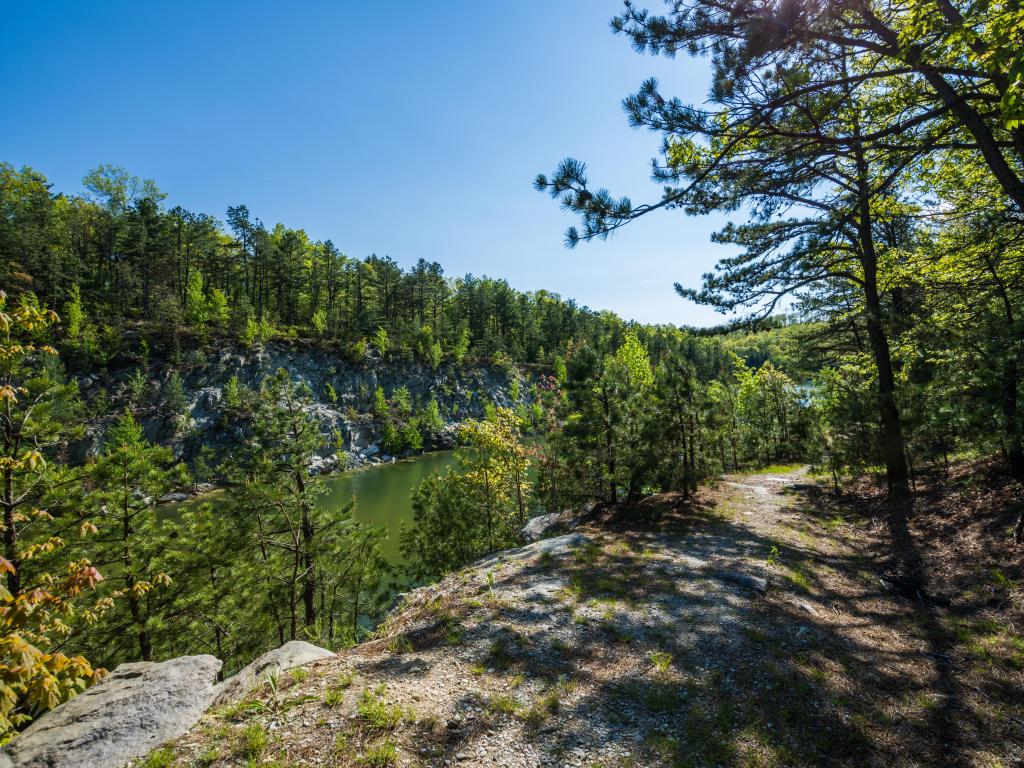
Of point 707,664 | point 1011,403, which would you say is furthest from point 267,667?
point 1011,403

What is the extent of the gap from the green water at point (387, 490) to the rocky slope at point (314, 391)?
3334mm

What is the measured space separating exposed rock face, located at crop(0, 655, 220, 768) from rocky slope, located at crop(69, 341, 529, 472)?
26239mm

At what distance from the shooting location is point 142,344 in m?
44.2

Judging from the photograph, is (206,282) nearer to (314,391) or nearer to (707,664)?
(314,391)

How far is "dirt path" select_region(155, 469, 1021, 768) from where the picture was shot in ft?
11.0

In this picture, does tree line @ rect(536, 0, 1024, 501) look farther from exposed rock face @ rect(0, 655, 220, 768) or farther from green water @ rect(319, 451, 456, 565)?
green water @ rect(319, 451, 456, 565)

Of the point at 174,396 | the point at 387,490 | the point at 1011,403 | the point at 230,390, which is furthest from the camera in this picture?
the point at 230,390

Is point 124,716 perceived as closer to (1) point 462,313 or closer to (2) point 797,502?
(2) point 797,502

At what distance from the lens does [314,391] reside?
54938mm

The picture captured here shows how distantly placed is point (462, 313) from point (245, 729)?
8051 centimetres

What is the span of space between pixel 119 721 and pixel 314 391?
5633 centimetres

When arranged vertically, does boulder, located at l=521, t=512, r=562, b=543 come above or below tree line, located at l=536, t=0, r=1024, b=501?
below

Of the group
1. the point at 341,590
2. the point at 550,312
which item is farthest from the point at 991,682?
the point at 550,312

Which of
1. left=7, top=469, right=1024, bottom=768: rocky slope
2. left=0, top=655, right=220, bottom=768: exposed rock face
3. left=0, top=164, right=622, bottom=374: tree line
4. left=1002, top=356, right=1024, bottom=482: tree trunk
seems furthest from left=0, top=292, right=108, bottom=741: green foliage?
left=0, top=164, right=622, bottom=374: tree line
